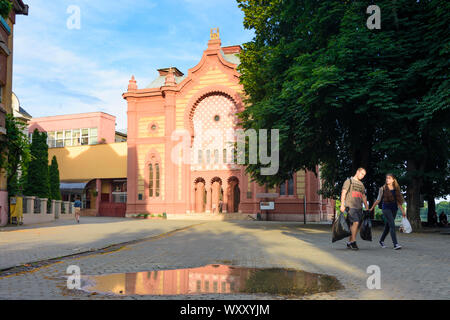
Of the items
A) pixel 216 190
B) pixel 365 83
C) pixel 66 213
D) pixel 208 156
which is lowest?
pixel 66 213

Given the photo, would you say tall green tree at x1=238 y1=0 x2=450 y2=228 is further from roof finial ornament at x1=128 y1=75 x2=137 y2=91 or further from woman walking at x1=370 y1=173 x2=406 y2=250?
roof finial ornament at x1=128 y1=75 x2=137 y2=91

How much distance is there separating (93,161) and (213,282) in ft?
139

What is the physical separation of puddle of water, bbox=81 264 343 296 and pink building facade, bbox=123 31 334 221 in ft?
95.7

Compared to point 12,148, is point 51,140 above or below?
above

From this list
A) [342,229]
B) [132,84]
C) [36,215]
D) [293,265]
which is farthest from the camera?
[132,84]

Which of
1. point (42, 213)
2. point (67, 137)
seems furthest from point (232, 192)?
point (67, 137)

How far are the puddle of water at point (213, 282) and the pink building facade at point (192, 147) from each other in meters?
29.2

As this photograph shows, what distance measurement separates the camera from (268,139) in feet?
58.4

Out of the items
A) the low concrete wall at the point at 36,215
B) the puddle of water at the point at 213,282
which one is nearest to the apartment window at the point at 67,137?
the low concrete wall at the point at 36,215

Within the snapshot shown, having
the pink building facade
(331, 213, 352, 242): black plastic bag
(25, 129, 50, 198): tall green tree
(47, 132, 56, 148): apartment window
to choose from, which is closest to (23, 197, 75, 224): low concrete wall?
(25, 129, 50, 198): tall green tree

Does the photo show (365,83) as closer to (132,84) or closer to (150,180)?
(150,180)

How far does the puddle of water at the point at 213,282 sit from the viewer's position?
17.0 ft

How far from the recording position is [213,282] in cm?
579

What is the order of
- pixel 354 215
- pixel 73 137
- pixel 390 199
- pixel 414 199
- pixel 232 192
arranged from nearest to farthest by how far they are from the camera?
pixel 354 215
pixel 390 199
pixel 414 199
pixel 232 192
pixel 73 137
